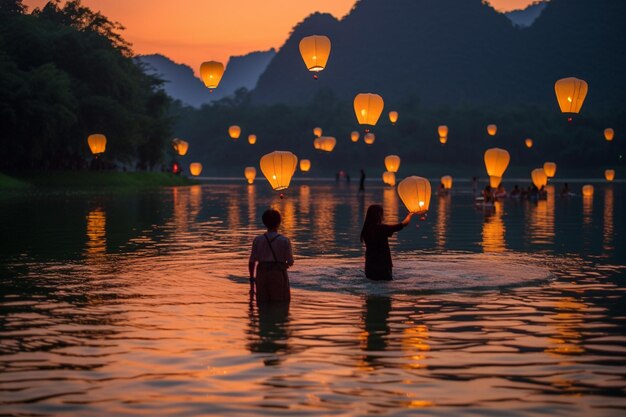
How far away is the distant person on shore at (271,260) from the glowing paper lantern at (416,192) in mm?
5093

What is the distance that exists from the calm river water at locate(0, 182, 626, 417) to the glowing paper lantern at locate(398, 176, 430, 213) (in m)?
1.36

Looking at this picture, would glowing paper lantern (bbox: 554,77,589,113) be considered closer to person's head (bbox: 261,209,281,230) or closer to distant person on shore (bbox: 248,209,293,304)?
distant person on shore (bbox: 248,209,293,304)

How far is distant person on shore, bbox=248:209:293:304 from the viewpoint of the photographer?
13961 mm

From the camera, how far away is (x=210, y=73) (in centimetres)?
4347

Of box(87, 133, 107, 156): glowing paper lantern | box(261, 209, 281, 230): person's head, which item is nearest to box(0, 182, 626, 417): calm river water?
box(261, 209, 281, 230): person's head

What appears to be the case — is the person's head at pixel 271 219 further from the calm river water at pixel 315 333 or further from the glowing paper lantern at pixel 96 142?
the glowing paper lantern at pixel 96 142

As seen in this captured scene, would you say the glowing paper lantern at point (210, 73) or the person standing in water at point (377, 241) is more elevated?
the glowing paper lantern at point (210, 73)

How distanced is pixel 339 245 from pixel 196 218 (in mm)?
13861

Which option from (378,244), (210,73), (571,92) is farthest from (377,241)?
(210,73)

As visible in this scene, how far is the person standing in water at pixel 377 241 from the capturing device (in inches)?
659

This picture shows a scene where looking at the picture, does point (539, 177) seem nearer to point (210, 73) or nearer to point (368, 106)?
point (368, 106)

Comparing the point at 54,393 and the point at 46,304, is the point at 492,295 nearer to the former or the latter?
the point at 46,304

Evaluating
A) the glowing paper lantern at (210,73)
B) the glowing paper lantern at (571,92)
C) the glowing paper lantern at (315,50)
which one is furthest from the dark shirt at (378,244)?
the glowing paper lantern at (210,73)

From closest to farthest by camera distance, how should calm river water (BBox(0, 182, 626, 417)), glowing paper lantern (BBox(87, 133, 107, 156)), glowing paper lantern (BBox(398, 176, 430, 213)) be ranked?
calm river water (BBox(0, 182, 626, 417)) → glowing paper lantern (BBox(398, 176, 430, 213)) → glowing paper lantern (BBox(87, 133, 107, 156))
